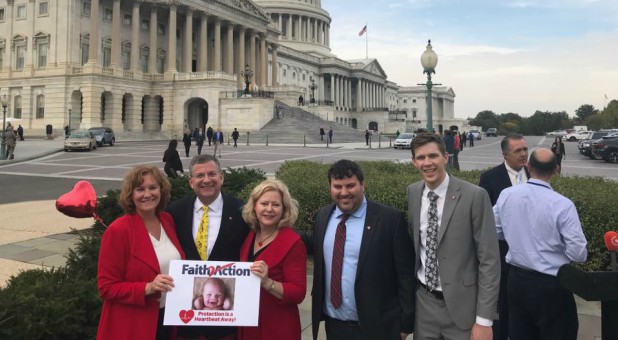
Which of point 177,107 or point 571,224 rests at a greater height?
point 177,107

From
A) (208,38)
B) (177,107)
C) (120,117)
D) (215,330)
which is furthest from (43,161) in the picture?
(208,38)

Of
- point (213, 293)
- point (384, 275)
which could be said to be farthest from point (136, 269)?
point (384, 275)

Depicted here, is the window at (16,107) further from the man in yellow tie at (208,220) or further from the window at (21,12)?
the man in yellow tie at (208,220)

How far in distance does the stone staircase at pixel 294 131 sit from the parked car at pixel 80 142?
15459mm

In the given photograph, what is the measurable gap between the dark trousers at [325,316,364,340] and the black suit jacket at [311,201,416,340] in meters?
0.08

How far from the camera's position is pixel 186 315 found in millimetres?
3180

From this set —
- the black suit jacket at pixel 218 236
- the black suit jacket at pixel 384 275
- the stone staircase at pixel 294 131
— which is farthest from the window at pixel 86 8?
the black suit jacket at pixel 384 275

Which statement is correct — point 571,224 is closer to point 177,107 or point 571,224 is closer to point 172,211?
point 172,211

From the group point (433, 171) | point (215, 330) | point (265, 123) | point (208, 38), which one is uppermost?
point (208, 38)

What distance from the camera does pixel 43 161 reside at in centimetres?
2870

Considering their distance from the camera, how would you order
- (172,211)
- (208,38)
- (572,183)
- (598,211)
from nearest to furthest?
(172,211) < (598,211) < (572,183) < (208,38)

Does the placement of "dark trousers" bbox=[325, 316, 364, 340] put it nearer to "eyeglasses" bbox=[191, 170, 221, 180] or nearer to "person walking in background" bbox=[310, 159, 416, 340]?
"person walking in background" bbox=[310, 159, 416, 340]

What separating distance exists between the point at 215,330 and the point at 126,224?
0.98m

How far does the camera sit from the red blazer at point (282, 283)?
336cm
